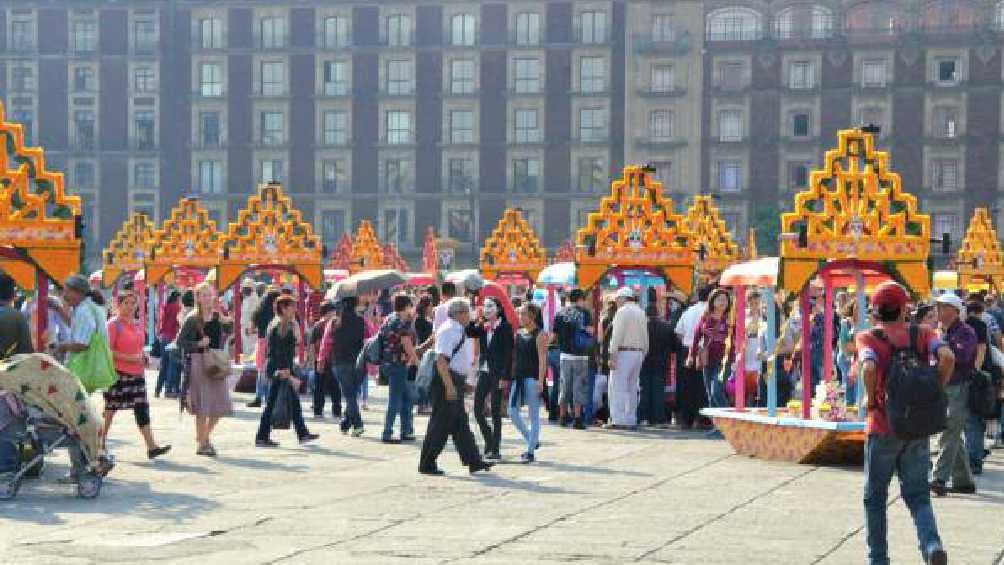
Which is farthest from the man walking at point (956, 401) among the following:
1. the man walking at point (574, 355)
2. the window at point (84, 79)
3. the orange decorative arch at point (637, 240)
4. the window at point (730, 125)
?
the window at point (84, 79)

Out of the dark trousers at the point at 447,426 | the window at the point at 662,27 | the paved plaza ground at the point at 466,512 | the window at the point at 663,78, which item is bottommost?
the paved plaza ground at the point at 466,512

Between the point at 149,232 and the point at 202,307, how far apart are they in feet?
77.2

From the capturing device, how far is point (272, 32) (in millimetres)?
90625

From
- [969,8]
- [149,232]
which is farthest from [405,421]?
[969,8]

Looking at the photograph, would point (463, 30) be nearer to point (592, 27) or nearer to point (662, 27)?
point (592, 27)

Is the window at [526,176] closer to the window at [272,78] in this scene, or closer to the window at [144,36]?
the window at [272,78]

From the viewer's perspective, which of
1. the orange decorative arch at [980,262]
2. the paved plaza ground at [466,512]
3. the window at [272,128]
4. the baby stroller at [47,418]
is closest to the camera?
the paved plaza ground at [466,512]

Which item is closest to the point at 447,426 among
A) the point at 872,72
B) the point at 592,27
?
the point at 872,72

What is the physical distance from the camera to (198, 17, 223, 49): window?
90.8 m

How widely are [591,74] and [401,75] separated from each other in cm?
930

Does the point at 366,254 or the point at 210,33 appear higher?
the point at 210,33

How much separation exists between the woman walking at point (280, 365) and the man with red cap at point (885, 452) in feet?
32.2

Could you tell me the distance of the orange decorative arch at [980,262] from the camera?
129 feet

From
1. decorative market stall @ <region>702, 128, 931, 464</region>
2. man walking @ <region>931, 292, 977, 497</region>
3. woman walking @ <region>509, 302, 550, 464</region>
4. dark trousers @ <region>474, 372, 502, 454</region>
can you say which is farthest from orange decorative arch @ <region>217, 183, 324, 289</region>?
man walking @ <region>931, 292, 977, 497</region>
